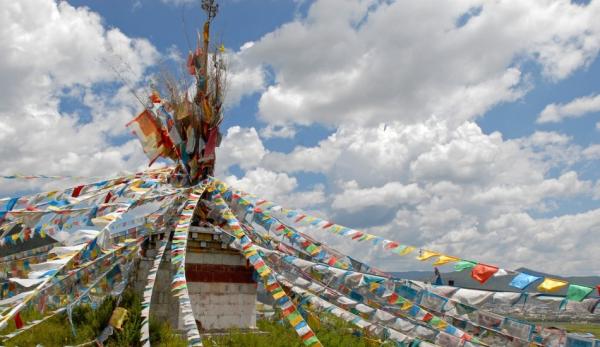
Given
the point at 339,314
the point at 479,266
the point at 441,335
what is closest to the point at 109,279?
the point at 339,314

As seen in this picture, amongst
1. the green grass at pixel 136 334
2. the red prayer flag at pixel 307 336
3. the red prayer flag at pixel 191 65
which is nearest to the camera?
the red prayer flag at pixel 307 336

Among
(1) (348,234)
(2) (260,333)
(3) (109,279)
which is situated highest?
(1) (348,234)

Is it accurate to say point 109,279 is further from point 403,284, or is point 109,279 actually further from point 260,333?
point 403,284

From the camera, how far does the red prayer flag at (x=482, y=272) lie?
31.3 feet

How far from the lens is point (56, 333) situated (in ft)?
40.4

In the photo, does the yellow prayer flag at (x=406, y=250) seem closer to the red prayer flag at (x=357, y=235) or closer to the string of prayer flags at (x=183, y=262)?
the red prayer flag at (x=357, y=235)

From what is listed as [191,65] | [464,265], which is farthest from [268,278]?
[191,65]

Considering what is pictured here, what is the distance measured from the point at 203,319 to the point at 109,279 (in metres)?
2.65

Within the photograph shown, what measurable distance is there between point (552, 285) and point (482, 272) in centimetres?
123

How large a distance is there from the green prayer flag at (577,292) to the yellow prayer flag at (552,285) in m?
0.12

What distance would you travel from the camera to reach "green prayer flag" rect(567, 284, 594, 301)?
8414 mm

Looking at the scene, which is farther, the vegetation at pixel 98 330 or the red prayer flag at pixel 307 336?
the vegetation at pixel 98 330

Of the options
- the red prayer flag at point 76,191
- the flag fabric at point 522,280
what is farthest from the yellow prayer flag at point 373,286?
the red prayer flag at point 76,191

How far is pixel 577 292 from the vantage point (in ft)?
28.0
